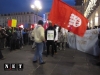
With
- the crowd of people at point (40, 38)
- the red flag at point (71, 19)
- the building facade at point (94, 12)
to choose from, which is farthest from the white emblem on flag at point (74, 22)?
the building facade at point (94, 12)

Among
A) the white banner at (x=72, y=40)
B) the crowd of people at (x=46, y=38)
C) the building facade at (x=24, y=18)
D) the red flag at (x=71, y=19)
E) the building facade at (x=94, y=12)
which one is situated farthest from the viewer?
the building facade at (x=24, y=18)

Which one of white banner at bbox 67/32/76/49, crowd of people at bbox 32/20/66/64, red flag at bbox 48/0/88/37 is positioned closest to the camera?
red flag at bbox 48/0/88/37

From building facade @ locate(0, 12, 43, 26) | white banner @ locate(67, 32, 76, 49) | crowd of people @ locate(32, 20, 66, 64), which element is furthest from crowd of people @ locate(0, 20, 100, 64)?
building facade @ locate(0, 12, 43, 26)

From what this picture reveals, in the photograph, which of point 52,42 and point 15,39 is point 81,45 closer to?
point 52,42

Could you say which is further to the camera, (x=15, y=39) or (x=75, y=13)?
(x=15, y=39)

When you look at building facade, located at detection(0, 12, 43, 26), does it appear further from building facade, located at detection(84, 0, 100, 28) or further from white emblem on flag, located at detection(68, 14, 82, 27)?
white emblem on flag, located at detection(68, 14, 82, 27)

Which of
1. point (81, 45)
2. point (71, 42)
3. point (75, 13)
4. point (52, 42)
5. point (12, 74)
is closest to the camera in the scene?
point (12, 74)

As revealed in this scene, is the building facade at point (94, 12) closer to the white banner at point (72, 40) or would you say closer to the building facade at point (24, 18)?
the white banner at point (72, 40)

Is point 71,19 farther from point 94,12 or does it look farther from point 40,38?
point 94,12

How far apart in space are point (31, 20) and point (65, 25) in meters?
122

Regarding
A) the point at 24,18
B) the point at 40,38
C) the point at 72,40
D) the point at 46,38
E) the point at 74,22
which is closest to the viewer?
the point at 74,22

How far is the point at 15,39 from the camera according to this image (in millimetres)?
16922

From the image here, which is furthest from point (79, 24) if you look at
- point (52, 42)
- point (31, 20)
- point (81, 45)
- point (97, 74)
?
point (31, 20)

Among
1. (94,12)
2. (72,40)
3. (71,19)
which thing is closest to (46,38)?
(71,19)
